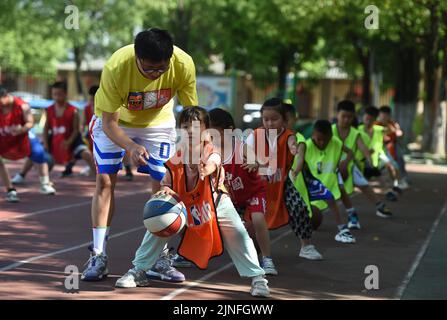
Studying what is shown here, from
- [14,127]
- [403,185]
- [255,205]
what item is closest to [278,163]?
[255,205]

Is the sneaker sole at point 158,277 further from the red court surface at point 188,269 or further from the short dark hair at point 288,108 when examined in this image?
the short dark hair at point 288,108

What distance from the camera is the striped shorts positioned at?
7906 mm

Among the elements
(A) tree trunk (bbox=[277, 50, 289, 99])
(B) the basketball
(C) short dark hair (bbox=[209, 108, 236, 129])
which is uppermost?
(A) tree trunk (bbox=[277, 50, 289, 99])

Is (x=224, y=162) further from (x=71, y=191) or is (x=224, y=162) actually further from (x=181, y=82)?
(x=71, y=191)

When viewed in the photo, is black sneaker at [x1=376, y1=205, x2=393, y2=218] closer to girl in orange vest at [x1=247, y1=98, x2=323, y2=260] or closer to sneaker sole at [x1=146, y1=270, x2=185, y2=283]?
girl in orange vest at [x1=247, y1=98, x2=323, y2=260]

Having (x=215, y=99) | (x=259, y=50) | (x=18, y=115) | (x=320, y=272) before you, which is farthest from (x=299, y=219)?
(x=259, y=50)

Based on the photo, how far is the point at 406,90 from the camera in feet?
110

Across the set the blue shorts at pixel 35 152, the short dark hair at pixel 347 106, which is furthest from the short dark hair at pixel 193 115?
the blue shorts at pixel 35 152

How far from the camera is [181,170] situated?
7574 mm

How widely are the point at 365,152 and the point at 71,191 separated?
5.41 m

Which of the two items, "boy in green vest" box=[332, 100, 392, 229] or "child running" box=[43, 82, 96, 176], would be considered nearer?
"boy in green vest" box=[332, 100, 392, 229]

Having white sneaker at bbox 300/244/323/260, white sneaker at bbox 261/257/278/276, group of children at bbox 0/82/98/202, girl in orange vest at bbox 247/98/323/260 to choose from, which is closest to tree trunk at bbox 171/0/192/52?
group of children at bbox 0/82/98/202

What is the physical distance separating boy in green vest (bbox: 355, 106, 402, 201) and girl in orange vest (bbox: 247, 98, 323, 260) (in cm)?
408

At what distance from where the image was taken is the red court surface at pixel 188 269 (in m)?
7.66
